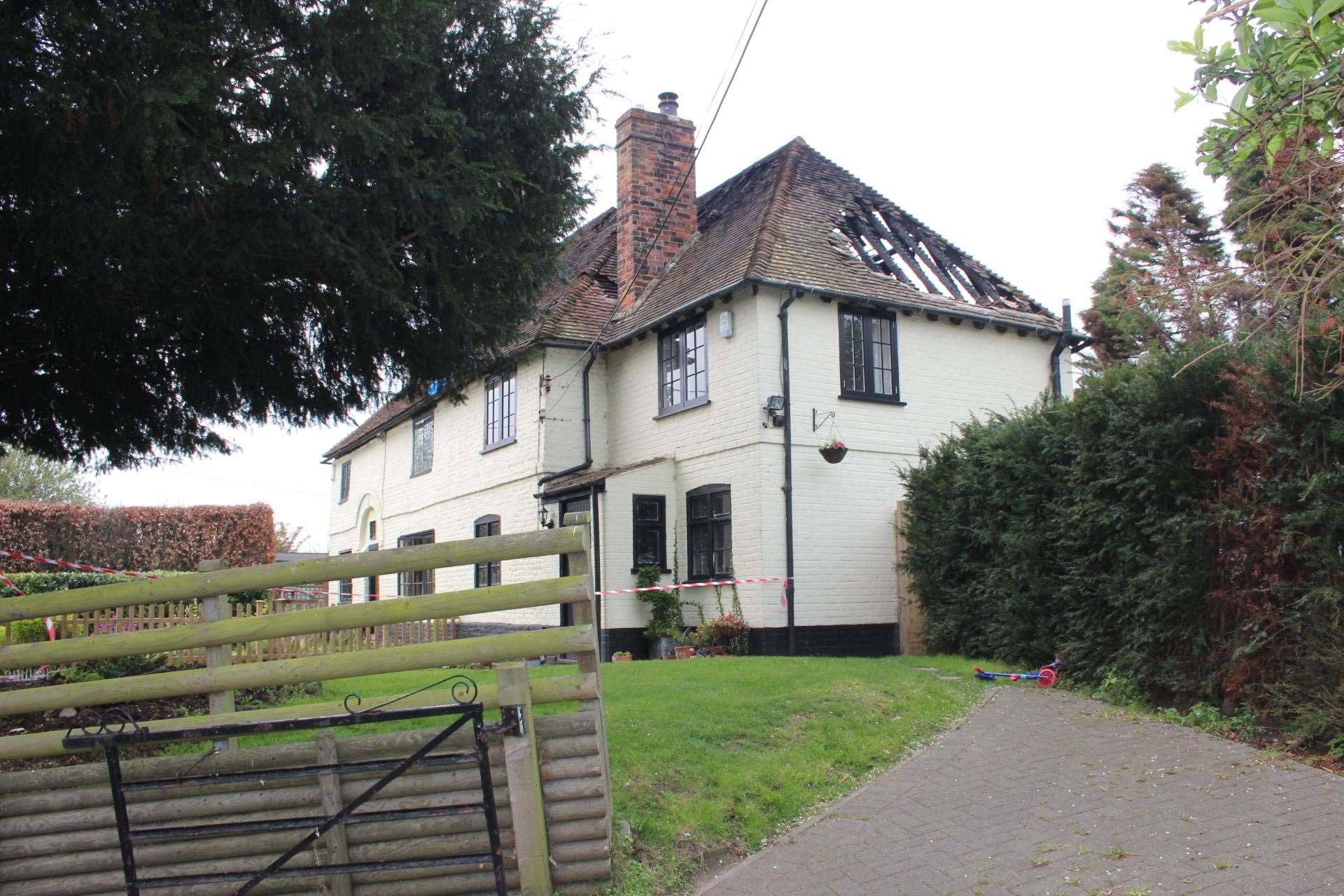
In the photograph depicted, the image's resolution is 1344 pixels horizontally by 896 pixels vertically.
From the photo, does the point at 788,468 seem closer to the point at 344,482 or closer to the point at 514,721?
the point at 514,721

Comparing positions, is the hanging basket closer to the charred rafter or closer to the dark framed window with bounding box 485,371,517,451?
the charred rafter

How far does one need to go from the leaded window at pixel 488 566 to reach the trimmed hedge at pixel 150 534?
7.26 m

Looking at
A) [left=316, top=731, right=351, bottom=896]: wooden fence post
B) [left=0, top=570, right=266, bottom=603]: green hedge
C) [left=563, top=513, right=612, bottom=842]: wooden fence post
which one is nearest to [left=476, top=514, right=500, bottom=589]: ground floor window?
[left=0, top=570, right=266, bottom=603]: green hedge

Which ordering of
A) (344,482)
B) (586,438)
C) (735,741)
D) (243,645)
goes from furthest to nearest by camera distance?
(344,482) → (586,438) → (243,645) → (735,741)

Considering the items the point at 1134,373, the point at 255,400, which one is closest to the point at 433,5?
the point at 255,400

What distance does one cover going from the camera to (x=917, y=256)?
18.5 m

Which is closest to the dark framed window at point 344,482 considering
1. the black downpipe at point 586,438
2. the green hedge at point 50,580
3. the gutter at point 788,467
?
the green hedge at point 50,580

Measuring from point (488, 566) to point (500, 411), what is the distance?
3074 millimetres

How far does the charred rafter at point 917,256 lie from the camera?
1773 centimetres

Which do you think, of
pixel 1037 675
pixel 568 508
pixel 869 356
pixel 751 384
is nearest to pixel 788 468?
pixel 751 384

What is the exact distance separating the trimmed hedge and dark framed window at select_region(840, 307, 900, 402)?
53.5ft

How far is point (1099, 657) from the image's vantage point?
10352 mm

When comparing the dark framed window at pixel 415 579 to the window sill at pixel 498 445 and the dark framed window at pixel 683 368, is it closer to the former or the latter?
the window sill at pixel 498 445

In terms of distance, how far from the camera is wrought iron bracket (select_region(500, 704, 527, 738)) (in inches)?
196
